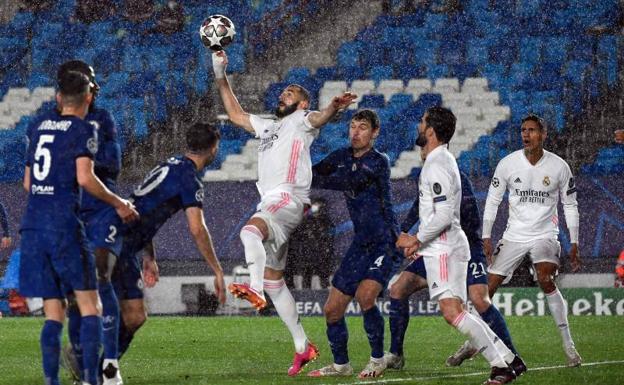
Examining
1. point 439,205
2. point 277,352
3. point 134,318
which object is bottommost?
point 277,352

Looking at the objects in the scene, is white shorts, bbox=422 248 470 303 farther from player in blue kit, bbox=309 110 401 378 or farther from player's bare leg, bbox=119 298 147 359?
A: player's bare leg, bbox=119 298 147 359

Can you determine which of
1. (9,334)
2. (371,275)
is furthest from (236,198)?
(371,275)

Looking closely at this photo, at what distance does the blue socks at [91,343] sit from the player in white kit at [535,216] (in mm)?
4240

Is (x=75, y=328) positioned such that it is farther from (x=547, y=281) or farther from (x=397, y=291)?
(x=547, y=281)

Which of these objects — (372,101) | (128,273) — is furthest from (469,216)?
(372,101)

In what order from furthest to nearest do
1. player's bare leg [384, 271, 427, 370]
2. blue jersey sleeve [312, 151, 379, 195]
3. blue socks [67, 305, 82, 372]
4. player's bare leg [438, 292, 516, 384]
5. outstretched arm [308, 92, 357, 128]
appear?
player's bare leg [384, 271, 427, 370] → blue jersey sleeve [312, 151, 379, 195] → outstretched arm [308, 92, 357, 128] → player's bare leg [438, 292, 516, 384] → blue socks [67, 305, 82, 372]

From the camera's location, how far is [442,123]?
26.2 feet

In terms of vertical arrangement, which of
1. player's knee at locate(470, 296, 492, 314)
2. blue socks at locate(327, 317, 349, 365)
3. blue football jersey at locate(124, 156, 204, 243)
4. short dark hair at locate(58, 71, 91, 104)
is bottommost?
blue socks at locate(327, 317, 349, 365)

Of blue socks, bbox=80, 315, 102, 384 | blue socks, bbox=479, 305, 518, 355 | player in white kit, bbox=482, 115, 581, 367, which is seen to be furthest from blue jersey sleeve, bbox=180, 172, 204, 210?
player in white kit, bbox=482, 115, 581, 367

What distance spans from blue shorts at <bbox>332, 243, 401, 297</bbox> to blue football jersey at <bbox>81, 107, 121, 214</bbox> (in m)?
2.26

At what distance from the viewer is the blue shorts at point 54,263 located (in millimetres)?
6453

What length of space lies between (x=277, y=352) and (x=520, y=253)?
269cm

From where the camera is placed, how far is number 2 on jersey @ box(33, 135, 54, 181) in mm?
6465

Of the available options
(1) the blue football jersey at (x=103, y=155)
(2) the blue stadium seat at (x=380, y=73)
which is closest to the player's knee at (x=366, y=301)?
(1) the blue football jersey at (x=103, y=155)
